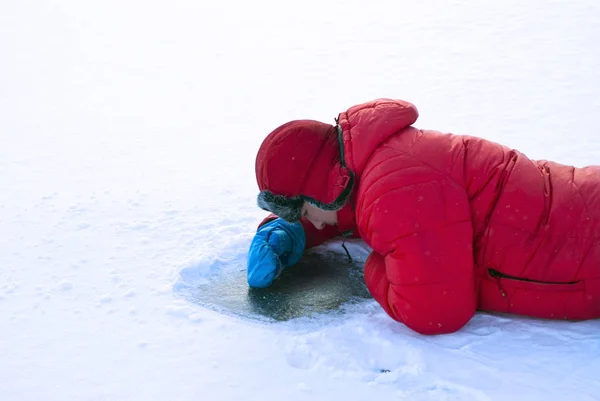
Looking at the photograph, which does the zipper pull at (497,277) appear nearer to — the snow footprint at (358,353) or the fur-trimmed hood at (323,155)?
the snow footprint at (358,353)

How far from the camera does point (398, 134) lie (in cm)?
307

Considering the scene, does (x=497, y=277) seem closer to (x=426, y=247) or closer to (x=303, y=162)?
(x=426, y=247)

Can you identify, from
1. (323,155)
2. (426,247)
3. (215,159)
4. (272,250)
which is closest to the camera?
(426,247)

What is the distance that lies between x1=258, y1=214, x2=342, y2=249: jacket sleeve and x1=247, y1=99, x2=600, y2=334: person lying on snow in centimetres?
73

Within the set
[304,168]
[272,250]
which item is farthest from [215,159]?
[304,168]

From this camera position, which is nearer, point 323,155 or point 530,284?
point 530,284

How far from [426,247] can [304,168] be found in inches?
24.9

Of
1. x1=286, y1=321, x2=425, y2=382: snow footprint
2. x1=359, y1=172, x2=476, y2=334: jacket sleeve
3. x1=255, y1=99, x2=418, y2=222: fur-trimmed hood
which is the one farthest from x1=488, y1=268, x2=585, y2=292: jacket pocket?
x1=255, y1=99, x2=418, y2=222: fur-trimmed hood

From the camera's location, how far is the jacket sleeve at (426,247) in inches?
112

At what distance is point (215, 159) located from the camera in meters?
5.22

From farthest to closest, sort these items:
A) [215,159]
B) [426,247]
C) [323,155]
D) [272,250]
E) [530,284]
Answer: [215,159]
[272,250]
[323,155]
[530,284]
[426,247]

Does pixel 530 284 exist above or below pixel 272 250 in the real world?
above

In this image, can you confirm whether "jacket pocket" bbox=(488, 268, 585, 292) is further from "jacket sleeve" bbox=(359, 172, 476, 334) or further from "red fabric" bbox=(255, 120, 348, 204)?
"red fabric" bbox=(255, 120, 348, 204)

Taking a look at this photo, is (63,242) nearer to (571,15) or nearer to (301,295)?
(301,295)
